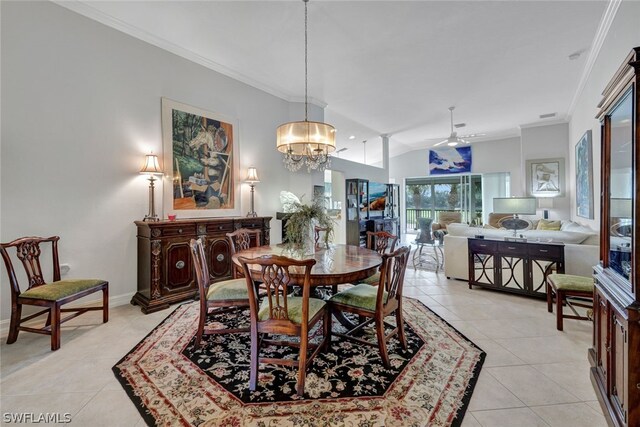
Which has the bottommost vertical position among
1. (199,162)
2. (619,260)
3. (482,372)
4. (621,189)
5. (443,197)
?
(482,372)


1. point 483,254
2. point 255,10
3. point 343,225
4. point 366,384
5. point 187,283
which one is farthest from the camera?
point 343,225

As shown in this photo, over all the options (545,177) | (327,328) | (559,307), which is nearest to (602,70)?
(559,307)

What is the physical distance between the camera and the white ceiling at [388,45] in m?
2.88

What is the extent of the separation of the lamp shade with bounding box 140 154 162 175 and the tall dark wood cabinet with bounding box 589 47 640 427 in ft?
12.8

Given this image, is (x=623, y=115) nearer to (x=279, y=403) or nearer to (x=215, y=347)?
(x=279, y=403)

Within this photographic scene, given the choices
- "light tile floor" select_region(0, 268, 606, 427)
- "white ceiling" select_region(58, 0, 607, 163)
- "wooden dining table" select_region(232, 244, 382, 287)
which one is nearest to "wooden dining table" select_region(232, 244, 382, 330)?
"wooden dining table" select_region(232, 244, 382, 287)

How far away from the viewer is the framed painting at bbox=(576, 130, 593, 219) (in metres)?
4.27

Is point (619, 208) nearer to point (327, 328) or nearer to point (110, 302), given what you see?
point (327, 328)

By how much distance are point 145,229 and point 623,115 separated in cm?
412

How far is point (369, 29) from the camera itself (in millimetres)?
3186

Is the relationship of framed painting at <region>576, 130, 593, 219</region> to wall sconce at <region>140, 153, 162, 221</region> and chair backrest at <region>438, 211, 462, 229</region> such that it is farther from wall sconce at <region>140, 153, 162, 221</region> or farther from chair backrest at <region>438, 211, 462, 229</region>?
wall sconce at <region>140, 153, 162, 221</region>

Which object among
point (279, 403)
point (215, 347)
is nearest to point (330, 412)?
point (279, 403)

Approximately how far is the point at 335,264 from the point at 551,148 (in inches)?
304

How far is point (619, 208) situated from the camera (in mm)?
1498
